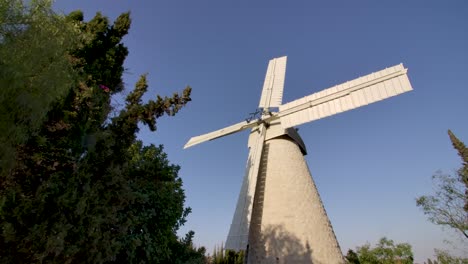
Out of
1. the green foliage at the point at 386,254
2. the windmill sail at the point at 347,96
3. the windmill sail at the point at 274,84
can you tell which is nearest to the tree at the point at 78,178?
the windmill sail at the point at 347,96

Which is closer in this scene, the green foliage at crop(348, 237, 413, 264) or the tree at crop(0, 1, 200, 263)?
the tree at crop(0, 1, 200, 263)

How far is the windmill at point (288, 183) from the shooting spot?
9.92 meters

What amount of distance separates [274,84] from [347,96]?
4.44 meters

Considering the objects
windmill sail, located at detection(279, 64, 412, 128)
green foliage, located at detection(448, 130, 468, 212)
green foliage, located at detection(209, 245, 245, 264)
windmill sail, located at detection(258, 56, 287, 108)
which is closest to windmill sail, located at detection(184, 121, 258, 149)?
windmill sail, located at detection(258, 56, 287, 108)

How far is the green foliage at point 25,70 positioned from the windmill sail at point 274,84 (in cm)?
1014

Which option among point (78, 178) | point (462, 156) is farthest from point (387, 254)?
point (78, 178)

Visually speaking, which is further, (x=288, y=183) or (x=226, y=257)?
(x=226, y=257)

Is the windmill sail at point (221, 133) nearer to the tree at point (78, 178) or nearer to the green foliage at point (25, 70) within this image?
the tree at point (78, 178)

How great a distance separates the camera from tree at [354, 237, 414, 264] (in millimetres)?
19281

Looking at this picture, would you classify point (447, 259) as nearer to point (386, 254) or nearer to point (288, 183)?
point (386, 254)

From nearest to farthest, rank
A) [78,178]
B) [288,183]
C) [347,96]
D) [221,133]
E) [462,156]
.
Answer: [78,178] < [288,183] < [347,96] < [221,133] < [462,156]

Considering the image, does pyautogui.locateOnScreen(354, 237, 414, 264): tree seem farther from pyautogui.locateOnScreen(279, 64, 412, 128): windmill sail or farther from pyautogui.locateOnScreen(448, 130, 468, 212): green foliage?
pyautogui.locateOnScreen(279, 64, 412, 128): windmill sail

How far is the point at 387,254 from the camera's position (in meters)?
19.6

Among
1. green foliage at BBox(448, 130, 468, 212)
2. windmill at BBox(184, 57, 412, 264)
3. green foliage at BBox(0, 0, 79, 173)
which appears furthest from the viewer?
green foliage at BBox(448, 130, 468, 212)
